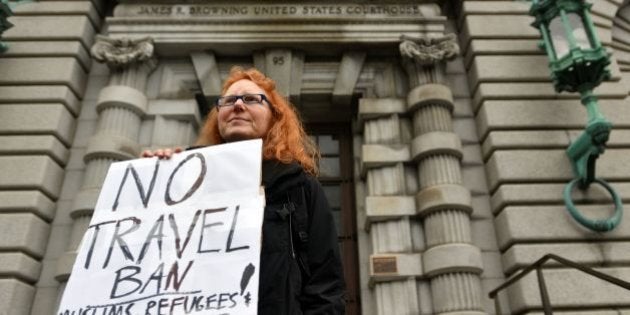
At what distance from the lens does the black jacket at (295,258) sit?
2.15 metres

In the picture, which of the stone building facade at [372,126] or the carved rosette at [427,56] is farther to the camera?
the carved rosette at [427,56]

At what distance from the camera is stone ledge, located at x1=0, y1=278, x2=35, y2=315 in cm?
592

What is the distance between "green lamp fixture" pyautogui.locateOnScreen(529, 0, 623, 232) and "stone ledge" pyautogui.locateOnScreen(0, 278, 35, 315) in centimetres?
728

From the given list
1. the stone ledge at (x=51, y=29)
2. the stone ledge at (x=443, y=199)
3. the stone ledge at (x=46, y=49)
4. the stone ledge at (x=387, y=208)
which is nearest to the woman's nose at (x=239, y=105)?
the stone ledge at (x=387, y=208)

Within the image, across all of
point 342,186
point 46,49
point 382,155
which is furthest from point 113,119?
point 382,155

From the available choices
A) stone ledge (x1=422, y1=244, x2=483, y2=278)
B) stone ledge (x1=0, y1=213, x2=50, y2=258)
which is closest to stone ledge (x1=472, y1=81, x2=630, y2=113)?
stone ledge (x1=422, y1=244, x2=483, y2=278)

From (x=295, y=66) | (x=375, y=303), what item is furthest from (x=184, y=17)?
(x=375, y=303)

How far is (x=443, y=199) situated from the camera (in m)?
6.43

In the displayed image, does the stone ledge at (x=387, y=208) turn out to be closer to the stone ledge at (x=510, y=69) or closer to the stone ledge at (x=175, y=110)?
the stone ledge at (x=510, y=69)

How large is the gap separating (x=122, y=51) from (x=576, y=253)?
7.32 metres

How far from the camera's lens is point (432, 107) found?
288 inches

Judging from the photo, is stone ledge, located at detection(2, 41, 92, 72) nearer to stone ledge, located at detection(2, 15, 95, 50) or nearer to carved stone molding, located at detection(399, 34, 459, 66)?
stone ledge, located at detection(2, 15, 95, 50)

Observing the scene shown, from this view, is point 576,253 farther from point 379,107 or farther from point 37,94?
point 37,94

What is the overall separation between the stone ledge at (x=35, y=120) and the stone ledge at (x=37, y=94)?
0.29 ft
